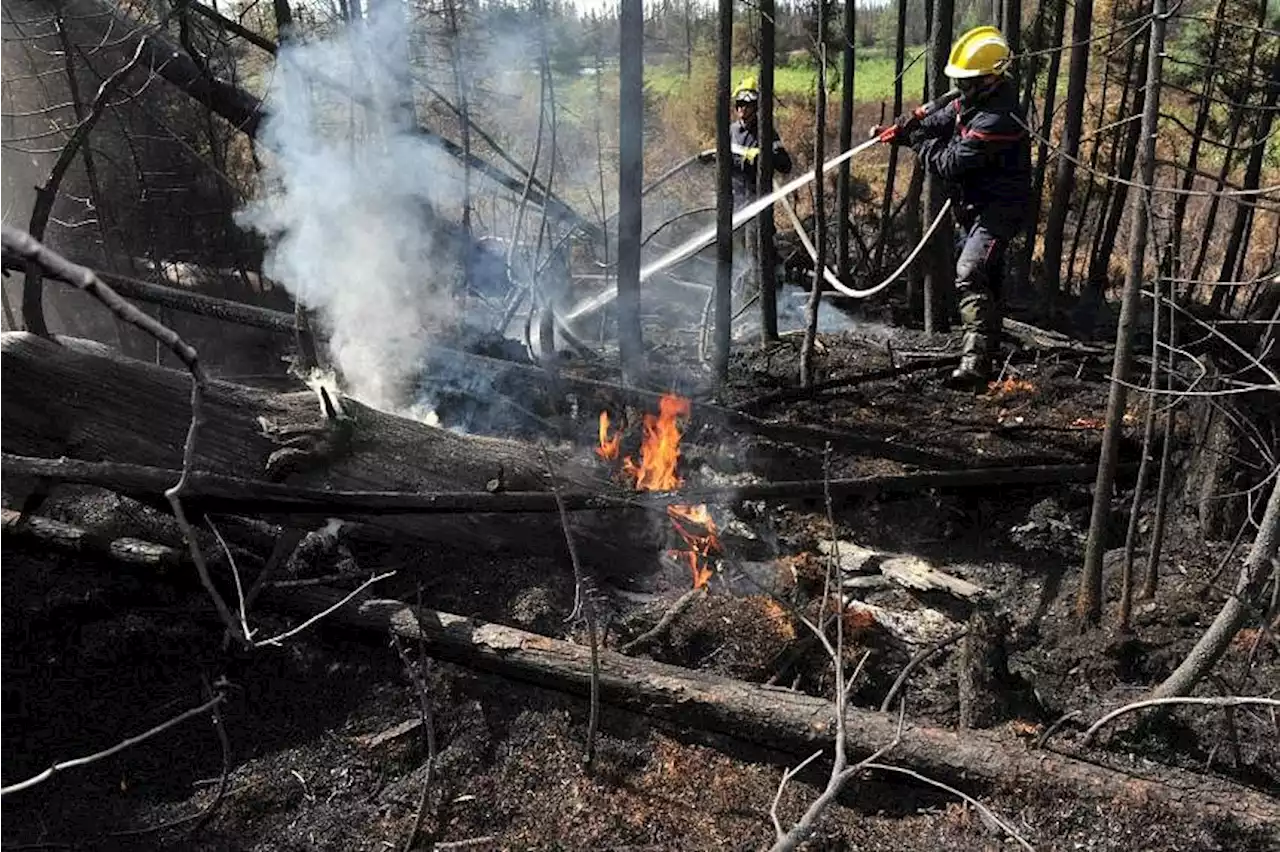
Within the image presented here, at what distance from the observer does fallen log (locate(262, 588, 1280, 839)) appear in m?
3.04

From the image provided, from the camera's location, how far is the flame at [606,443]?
6.53 meters

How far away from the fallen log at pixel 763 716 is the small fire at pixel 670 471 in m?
1.27

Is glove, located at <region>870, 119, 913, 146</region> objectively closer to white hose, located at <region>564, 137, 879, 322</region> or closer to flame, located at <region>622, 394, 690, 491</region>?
white hose, located at <region>564, 137, 879, 322</region>

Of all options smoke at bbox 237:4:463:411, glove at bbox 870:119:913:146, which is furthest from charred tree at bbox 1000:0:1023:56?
smoke at bbox 237:4:463:411

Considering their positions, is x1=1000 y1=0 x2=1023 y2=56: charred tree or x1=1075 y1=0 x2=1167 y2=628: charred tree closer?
x1=1075 y1=0 x2=1167 y2=628: charred tree

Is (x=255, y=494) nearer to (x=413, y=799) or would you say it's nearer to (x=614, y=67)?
(x=413, y=799)

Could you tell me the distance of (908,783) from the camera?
11.0 feet

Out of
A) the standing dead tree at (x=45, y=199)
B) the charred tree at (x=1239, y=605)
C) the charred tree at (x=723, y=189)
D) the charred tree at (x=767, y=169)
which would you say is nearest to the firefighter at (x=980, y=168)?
the charred tree at (x=723, y=189)

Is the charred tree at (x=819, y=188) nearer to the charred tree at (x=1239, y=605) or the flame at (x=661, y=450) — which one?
the flame at (x=661, y=450)

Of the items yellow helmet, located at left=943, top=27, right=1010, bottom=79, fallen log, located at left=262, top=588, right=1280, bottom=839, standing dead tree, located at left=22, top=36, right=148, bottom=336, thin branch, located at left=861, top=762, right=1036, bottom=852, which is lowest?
fallen log, located at left=262, top=588, right=1280, bottom=839

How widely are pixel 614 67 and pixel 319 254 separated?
17072 millimetres

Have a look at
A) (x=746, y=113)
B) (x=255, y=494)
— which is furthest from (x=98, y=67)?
(x=255, y=494)

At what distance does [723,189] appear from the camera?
7.86 m

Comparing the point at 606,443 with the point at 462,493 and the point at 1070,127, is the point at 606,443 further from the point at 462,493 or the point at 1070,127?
the point at 1070,127
